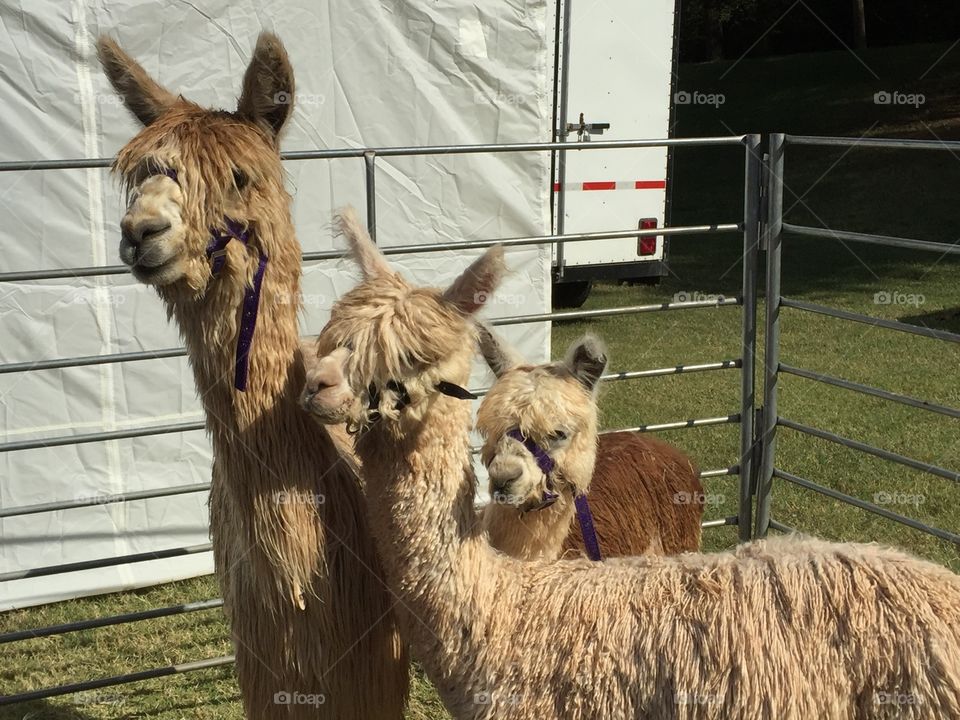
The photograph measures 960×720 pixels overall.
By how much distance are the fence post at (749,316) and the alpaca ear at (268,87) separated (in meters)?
2.49

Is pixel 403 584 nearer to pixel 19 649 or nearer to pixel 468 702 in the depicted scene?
pixel 468 702

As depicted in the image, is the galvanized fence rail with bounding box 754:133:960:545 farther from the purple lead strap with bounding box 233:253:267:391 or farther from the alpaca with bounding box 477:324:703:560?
the purple lead strap with bounding box 233:253:267:391

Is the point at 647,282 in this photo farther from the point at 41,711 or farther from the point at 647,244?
the point at 41,711

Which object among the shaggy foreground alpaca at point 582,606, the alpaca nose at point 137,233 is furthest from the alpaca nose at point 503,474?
the alpaca nose at point 137,233

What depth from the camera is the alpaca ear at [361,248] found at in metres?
2.47

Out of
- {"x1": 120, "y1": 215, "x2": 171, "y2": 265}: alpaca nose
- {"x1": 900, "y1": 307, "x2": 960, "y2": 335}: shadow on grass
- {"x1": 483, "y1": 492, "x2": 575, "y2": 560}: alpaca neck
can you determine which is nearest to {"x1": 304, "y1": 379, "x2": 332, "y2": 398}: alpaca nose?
{"x1": 120, "y1": 215, "x2": 171, "y2": 265}: alpaca nose

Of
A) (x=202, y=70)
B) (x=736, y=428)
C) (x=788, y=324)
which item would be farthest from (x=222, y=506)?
(x=788, y=324)

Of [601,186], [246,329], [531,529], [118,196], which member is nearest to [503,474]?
[531,529]

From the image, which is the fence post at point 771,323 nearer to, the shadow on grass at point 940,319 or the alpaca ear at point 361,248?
the alpaca ear at point 361,248

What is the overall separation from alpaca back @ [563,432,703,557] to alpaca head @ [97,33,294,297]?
72.3 inches

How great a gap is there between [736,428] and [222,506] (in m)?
5.27

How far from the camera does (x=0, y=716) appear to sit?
4.07 metres

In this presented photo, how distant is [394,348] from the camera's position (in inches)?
86.0

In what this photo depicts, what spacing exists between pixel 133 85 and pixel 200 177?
447 mm
